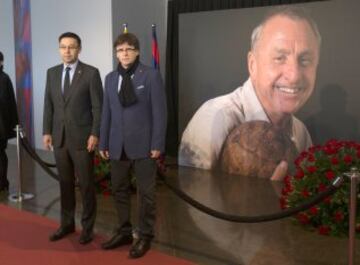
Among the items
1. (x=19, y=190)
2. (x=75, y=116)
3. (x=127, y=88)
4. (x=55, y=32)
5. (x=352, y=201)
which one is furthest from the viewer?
(x=55, y=32)

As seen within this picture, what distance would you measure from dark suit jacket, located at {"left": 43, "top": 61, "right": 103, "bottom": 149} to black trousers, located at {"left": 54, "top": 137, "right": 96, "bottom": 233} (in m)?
0.08

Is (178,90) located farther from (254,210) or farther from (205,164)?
(254,210)

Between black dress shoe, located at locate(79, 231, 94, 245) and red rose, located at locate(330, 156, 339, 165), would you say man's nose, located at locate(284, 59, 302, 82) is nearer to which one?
red rose, located at locate(330, 156, 339, 165)

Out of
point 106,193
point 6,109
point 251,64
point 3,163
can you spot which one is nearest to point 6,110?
point 6,109

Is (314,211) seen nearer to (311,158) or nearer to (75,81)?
(311,158)

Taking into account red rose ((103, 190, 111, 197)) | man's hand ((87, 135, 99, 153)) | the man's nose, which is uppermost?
the man's nose

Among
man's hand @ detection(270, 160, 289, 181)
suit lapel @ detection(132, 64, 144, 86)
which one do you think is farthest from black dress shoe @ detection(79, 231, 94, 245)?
man's hand @ detection(270, 160, 289, 181)

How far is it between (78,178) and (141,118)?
79 centimetres

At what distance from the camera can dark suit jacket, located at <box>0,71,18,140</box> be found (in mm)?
5125

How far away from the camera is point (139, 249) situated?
11.4 ft

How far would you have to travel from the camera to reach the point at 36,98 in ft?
27.6

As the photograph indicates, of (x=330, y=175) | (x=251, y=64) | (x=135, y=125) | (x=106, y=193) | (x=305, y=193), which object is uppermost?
(x=251, y=64)

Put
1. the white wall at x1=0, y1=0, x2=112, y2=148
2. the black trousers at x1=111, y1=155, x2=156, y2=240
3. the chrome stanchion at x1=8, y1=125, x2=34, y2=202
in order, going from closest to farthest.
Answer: the black trousers at x1=111, y1=155, x2=156, y2=240 → the chrome stanchion at x1=8, y1=125, x2=34, y2=202 → the white wall at x1=0, y1=0, x2=112, y2=148

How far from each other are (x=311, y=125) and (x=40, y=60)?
15.6 ft
